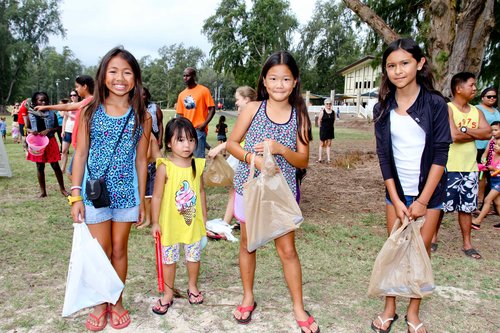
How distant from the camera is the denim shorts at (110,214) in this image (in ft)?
8.62

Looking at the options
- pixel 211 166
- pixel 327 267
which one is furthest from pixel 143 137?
pixel 327 267

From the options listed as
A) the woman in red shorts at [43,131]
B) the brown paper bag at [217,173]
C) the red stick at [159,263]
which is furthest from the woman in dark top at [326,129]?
the red stick at [159,263]

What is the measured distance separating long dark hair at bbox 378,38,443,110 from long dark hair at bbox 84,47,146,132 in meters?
1.63

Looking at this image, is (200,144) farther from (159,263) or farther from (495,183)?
(495,183)

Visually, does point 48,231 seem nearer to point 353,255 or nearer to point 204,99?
point 204,99

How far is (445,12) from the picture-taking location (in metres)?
6.65

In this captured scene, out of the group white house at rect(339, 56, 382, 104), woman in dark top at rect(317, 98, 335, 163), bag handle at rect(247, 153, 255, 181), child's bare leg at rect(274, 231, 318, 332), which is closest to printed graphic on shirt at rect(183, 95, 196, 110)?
bag handle at rect(247, 153, 255, 181)

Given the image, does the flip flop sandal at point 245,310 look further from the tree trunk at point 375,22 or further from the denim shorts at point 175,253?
the tree trunk at point 375,22

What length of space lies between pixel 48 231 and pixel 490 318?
14.8 feet

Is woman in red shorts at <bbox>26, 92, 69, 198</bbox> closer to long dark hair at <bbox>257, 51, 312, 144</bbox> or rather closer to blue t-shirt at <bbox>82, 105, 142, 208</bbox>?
blue t-shirt at <bbox>82, 105, 142, 208</bbox>

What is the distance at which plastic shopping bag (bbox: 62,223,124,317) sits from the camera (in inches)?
98.5

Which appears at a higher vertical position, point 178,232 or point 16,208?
point 178,232

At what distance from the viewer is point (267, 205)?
2.58m

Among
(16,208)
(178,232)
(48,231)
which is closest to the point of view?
(178,232)
